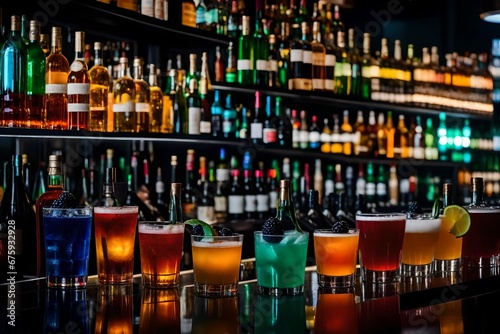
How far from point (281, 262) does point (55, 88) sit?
1.28 m

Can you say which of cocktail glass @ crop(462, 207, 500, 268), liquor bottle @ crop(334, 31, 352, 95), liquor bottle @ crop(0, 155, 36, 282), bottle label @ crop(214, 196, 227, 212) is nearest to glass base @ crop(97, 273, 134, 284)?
liquor bottle @ crop(0, 155, 36, 282)

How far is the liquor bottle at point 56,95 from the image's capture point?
2535 mm

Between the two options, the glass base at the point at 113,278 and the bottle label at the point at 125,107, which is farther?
the bottle label at the point at 125,107

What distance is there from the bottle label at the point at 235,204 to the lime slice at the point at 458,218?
6.23 ft

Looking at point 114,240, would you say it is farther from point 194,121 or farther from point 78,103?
point 194,121

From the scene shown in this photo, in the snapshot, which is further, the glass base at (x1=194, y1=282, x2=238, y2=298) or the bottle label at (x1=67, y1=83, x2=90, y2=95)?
the bottle label at (x1=67, y1=83, x2=90, y2=95)

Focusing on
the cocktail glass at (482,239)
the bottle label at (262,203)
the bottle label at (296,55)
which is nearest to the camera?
the cocktail glass at (482,239)

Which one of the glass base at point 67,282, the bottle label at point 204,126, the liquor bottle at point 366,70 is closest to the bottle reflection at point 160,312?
the glass base at point 67,282

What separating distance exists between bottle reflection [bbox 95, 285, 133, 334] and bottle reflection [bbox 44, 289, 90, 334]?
0.02 meters

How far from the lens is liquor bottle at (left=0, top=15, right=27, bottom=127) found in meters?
2.41

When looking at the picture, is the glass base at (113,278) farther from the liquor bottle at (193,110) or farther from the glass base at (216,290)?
the liquor bottle at (193,110)

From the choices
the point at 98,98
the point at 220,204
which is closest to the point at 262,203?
the point at 220,204

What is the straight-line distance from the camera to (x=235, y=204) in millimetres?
3732

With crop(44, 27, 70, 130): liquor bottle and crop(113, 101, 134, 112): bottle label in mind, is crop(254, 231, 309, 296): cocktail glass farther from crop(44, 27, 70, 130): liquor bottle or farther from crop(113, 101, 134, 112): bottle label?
crop(113, 101, 134, 112): bottle label
